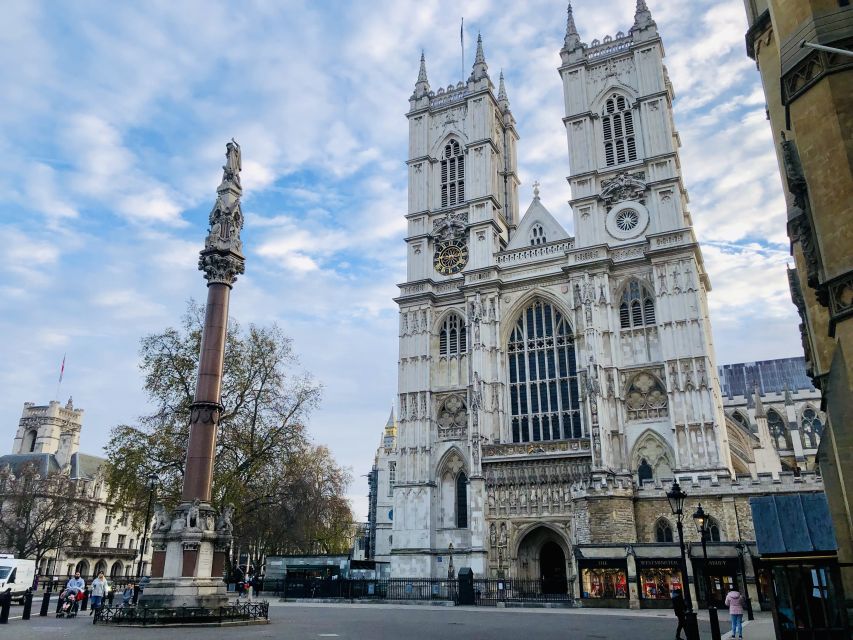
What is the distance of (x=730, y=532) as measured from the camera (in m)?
31.0

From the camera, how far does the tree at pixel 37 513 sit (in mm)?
48906

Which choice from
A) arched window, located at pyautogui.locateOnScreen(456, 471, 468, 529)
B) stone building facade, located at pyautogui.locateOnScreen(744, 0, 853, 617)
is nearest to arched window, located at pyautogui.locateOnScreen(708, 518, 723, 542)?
arched window, located at pyautogui.locateOnScreen(456, 471, 468, 529)

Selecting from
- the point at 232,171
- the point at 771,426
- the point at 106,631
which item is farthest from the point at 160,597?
the point at 771,426

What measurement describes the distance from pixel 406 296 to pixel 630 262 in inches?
601

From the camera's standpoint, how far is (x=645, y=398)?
1505 inches

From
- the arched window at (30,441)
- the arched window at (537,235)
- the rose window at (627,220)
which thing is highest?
the arched window at (537,235)

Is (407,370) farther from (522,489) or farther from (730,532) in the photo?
(730,532)

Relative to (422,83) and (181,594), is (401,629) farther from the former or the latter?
(422,83)

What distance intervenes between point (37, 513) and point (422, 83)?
46.0m

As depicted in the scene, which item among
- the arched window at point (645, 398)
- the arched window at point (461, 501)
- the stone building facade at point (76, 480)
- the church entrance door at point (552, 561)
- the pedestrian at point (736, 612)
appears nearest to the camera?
the pedestrian at point (736, 612)

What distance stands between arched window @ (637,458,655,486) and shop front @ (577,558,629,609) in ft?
33.8

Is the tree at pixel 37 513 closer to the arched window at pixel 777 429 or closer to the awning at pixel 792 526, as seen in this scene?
the awning at pixel 792 526

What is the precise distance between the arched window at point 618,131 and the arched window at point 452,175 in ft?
34.7

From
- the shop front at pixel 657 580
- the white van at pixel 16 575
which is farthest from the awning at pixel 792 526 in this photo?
the white van at pixel 16 575
